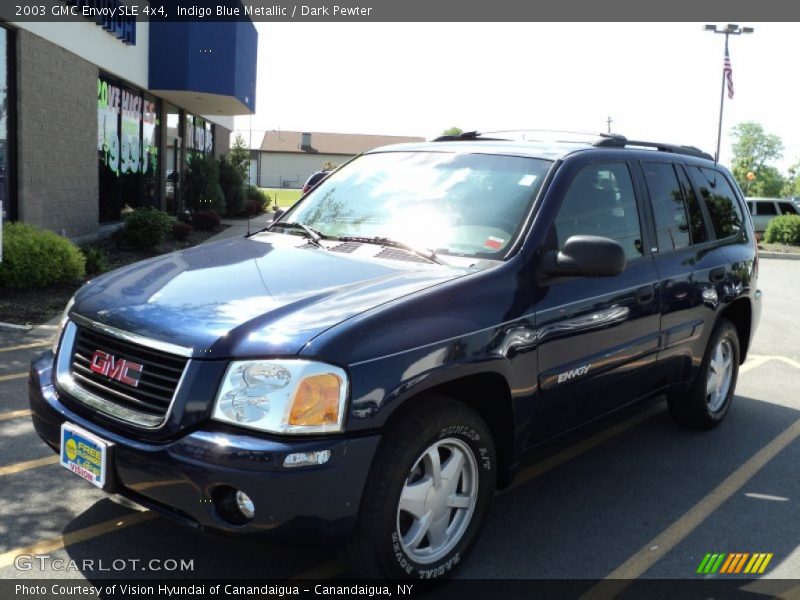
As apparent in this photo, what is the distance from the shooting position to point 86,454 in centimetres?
315

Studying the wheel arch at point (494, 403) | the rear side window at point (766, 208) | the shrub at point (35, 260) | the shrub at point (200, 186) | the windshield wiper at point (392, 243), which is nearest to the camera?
the wheel arch at point (494, 403)

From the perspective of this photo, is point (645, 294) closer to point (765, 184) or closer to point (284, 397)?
point (284, 397)

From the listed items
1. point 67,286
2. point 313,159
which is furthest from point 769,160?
point 67,286

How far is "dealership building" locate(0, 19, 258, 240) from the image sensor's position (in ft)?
39.5

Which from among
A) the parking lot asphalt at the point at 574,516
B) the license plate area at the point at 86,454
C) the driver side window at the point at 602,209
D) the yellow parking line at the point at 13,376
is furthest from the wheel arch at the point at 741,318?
the yellow parking line at the point at 13,376

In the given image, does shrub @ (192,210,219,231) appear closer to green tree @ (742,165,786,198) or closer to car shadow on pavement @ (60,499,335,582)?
car shadow on pavement @ (60,499,335,582)

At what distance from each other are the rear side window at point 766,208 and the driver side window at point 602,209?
27.6 metres

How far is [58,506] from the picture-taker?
4.02 metres

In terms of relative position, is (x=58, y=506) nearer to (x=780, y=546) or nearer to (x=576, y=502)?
(x=576, y=502)

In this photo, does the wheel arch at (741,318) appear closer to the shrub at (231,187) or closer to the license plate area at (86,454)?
the license plate area at (86,454)

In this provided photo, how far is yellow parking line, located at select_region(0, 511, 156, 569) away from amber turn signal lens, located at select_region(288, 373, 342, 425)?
1.54 metres

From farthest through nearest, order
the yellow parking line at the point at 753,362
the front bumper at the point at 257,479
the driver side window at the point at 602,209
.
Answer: the yellow parking line at the point at 753,362, the driver side window at the point at 602,209, the front bumper at the point at 257,479

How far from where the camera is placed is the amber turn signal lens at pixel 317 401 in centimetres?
282

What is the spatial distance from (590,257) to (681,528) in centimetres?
163
